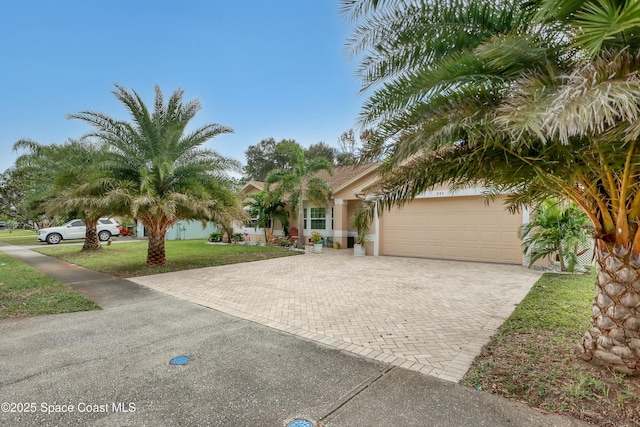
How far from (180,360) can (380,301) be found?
158 inches

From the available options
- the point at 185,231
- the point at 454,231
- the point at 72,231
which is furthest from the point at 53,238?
the point at 454,231

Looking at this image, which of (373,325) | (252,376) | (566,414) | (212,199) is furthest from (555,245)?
(212,199)

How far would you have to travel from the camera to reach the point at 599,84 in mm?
2049

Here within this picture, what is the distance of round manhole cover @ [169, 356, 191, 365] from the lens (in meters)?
3.58

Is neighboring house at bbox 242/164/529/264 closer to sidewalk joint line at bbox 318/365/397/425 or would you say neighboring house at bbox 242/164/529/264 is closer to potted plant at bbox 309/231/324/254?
potted plant at bbox 309/231/324/254

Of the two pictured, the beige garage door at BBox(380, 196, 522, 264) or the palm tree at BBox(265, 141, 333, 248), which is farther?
the palm tree at BBox(265, 141, 333, 248)

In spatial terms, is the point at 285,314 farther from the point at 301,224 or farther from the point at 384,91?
the point at 301,224

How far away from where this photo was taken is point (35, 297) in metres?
6.50

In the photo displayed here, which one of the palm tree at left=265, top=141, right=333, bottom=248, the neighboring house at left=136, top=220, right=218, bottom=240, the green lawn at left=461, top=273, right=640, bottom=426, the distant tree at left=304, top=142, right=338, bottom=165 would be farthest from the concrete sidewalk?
the distant tree at left=304, top=142, right=338, bottom=165

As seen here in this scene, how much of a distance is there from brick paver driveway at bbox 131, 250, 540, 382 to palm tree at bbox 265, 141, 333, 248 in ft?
16.7

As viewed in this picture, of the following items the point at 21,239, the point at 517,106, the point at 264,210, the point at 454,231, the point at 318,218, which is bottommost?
the point at 21,239

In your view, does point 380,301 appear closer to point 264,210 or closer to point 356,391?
point 356,391

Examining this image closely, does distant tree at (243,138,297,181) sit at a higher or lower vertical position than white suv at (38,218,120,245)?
higher

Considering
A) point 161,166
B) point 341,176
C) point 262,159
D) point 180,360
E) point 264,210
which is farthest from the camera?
point 262,159
